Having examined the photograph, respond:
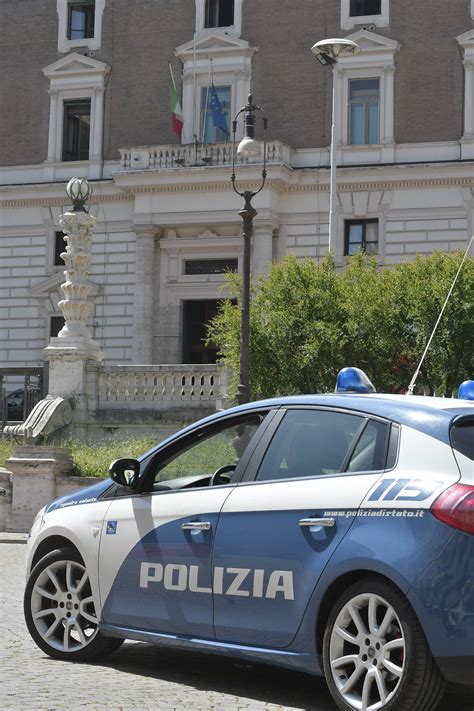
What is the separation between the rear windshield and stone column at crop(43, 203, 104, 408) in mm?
21225

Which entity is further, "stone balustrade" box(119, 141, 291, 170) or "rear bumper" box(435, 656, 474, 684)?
"stone balustrade" box(119, 141, 291, 170)

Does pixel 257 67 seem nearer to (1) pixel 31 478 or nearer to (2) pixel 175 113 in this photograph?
(2) pixel 175 113

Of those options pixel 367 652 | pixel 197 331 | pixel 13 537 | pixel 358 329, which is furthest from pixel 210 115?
pixel 367 652

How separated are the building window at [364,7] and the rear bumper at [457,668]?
3597 cm

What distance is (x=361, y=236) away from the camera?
3906 centimetres

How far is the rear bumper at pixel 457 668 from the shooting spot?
228 inches

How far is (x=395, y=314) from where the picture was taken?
26.9 metres

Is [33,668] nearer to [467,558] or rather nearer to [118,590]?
[118,590]

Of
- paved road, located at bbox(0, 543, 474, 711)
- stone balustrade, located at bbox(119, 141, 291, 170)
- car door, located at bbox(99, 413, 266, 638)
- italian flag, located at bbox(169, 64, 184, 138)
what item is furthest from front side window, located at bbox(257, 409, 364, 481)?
italian flag, located at bbox(169, 64, 184, 138)

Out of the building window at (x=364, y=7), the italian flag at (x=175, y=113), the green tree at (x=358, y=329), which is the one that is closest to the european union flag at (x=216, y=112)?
the italian flag at (x=175, y=113)

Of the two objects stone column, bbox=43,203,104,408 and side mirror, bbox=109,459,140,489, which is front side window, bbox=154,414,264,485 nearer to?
side mirror, bbox=109,459,140,489

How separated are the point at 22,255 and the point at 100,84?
20.7 ft

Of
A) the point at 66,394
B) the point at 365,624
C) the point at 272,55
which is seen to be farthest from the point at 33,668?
the point at 272,55

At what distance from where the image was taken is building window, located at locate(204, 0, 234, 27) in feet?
135
